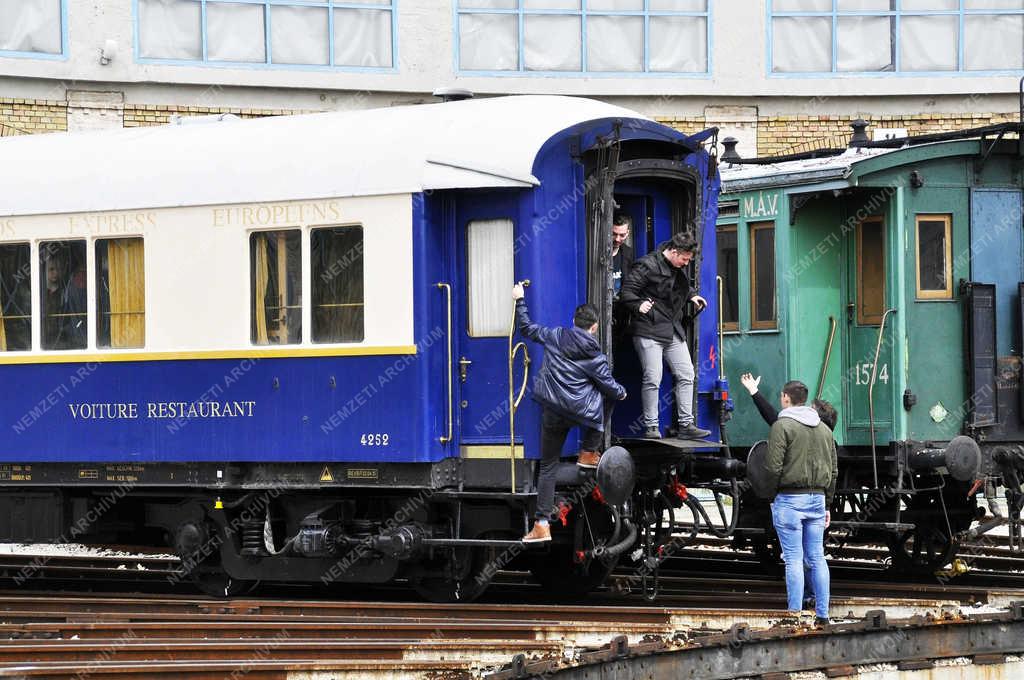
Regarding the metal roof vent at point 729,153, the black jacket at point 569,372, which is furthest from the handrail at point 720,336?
the black jacket at point 569,372

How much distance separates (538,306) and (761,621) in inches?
102

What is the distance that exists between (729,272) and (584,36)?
32.0ft

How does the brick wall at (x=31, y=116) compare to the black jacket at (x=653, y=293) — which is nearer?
the black jacket at (x=653, y=293)

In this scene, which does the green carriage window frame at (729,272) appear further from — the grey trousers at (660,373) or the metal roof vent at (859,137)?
the grey trousers at (660,373)

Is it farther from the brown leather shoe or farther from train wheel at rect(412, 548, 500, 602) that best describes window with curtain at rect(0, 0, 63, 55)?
the brown leather shoe

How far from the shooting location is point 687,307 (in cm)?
1222

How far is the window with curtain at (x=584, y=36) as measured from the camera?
23.0m

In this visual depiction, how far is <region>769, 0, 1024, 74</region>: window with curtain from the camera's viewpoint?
23438mm

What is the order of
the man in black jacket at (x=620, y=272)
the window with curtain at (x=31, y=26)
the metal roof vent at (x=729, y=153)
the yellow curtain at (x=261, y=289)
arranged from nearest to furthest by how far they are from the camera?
the yellow curtain at (x=261, y=289) < the man in black jacket at (x=620, y=272) < the metal roof vent at (x=729, y=153) < the window with curtain at (x=31, y=26)

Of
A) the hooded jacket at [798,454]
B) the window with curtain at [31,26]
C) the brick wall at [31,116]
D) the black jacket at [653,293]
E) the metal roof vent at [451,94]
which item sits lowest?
the hooded jacket at [798,454]

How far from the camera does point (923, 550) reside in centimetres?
1403

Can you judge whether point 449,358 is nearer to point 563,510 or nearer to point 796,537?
point 563,510

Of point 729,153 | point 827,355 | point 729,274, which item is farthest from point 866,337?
point 729,153

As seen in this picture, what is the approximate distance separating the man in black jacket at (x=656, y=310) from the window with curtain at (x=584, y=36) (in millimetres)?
11626
